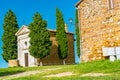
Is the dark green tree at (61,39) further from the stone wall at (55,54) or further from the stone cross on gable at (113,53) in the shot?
the stone cross on gable at (113,53)

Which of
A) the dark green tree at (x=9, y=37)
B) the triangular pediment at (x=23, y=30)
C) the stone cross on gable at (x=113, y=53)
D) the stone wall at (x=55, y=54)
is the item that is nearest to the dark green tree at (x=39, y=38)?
the stone wall at (x=55, y=54)

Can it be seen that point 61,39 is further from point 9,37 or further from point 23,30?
point 9,37

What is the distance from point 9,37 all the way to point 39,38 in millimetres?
6789

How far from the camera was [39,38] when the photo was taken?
134ft

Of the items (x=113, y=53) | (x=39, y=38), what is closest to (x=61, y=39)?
(x=39, y=38)

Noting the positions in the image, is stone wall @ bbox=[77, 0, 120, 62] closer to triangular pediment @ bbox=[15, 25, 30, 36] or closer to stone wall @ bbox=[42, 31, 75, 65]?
stone wall @ bbox=[42, 31, 75, 65]

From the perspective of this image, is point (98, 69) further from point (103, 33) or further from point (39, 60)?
point (39, 60)

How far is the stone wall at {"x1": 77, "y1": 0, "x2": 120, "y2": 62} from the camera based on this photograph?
66.8 feet

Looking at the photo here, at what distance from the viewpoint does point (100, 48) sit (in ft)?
69.3

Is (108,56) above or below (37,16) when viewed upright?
below

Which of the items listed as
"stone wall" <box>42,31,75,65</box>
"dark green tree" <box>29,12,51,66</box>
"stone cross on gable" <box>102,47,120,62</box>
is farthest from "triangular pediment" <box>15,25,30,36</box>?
"stone cross on gable" <box>102,47,120,62</box>

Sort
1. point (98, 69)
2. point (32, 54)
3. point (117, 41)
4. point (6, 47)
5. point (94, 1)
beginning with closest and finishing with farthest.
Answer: point (98, 69) < point (117, 41) < point (94, 1) < point (32, 54) < point (6, 47)

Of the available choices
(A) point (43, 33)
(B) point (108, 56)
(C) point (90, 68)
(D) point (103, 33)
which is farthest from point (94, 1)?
(A) point (43, 33)

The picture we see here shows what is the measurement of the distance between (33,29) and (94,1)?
20265 mm
